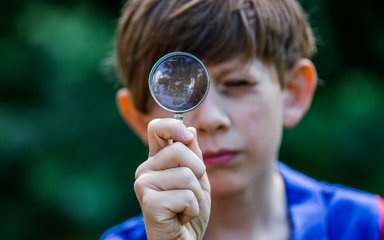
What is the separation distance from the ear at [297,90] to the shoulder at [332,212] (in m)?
0.33

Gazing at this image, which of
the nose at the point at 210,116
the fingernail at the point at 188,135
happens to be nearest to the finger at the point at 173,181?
the fingernail at the point at 188,135

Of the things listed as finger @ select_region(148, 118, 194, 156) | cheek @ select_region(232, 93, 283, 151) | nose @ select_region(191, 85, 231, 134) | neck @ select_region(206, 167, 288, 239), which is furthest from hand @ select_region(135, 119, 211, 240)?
neck @ select_region(206, 167, 288, 239)

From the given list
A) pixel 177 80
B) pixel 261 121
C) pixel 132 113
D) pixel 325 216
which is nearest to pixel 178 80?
pixel 177 80

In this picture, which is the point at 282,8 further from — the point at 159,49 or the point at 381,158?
the point at 381,158

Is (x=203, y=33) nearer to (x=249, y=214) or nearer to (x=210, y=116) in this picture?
(x=210, y=116)

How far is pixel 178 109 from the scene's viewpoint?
2.83 m

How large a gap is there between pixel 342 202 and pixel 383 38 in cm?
214

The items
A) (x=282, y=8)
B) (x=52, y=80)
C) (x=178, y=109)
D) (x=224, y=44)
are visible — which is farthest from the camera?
(x=52, y=80)

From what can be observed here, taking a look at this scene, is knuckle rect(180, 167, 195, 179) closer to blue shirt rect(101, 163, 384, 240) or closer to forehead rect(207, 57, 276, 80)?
forehead rect(207, 57, 276, 80)

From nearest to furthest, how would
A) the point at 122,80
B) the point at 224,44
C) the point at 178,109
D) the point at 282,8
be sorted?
the point at 178,109
the point at 224,44
the point at 282,8
the point at 122,80

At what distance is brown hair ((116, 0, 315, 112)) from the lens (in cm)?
363

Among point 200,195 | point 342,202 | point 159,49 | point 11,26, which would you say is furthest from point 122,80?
point 11,26

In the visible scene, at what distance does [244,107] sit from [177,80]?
80 cm

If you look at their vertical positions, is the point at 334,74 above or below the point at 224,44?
below
